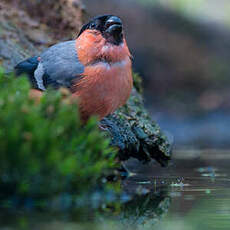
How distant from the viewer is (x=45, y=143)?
11.7 ft

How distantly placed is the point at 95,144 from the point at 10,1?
4.31m

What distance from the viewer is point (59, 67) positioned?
5.16 m

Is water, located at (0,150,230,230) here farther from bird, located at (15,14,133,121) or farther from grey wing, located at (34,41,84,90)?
grey wing, located at (34,41,84,90)

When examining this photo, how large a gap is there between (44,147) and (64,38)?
4.37 metres

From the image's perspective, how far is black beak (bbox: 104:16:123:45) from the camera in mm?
4989

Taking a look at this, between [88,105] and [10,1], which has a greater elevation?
[10,1]

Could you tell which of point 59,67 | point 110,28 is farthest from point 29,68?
point 110,28

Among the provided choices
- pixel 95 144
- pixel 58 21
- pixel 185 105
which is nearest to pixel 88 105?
pixel 95 144

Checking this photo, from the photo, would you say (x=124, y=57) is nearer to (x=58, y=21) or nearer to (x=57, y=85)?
(x=57, y=85)

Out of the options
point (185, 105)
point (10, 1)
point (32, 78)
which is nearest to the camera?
point (32, 78)

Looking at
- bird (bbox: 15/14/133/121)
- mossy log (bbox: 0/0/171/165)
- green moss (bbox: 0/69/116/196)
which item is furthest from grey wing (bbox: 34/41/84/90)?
green moss (bbox: 0/69/116/196)

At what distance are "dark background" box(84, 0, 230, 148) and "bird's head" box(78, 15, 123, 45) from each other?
756 cm

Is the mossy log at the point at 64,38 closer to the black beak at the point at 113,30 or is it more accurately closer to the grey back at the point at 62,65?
the grey back at the point at 62,65

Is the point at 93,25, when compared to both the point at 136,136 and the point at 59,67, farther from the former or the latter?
the point at 136,136
